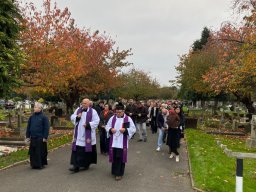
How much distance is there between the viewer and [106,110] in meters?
14.9

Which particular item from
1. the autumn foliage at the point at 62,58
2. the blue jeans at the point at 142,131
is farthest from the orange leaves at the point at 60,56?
the blue jeans at the point at 142,131

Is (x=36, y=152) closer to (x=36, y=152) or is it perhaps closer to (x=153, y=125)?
(x=36, y=152)

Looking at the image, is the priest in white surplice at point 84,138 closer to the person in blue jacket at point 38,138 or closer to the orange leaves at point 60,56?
the person in blue jacket at point 38,138

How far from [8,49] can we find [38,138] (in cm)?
420

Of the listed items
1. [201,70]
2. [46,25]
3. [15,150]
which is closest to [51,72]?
[46,25]

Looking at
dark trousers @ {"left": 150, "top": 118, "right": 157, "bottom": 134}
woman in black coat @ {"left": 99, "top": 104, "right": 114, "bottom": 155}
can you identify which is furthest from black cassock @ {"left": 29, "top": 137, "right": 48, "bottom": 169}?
dark trousers @ {"left": 150, "top": 118, "right": 157, "bottom": 134}

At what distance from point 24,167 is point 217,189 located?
552 cm

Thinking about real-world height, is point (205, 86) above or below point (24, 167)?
above

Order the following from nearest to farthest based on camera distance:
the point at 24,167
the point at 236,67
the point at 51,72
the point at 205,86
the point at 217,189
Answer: the point at 217,189 → the point at 24,167 → the point at 236,67 → the point at 51,72 → the point at 205,86

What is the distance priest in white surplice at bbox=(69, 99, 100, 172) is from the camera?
1061cm

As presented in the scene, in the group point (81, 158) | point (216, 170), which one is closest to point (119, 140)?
point (81, 158)

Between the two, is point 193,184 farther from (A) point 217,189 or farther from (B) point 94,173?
(B) point 94,173

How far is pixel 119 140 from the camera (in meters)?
10.2

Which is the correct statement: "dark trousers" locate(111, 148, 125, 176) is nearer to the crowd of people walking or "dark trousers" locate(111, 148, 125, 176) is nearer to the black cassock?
the crowd of people walking
